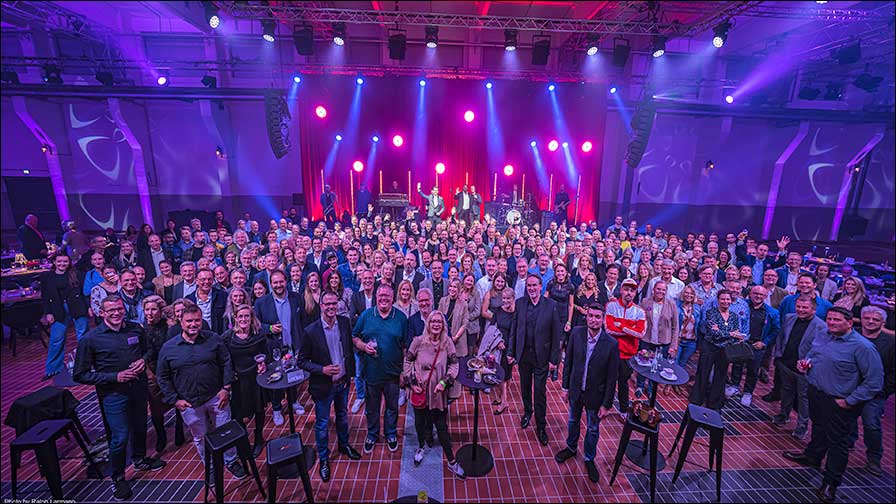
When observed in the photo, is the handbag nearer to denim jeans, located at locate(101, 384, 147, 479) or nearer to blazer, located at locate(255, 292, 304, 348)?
blazer, located at locate(255, 292, 304, 348)

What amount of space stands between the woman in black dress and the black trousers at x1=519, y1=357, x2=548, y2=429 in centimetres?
312

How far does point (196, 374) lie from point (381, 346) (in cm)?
180

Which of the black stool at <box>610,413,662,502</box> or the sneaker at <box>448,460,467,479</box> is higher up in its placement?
the black stool at <box>610,413,662,502</box>

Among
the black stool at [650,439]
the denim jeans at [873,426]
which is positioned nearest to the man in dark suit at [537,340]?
the black stool at [650,439]

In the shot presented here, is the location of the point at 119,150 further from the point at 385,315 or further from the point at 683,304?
the point at 683,304

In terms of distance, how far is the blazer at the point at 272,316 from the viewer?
4688 millimetres

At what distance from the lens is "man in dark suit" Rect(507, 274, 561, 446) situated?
4.38 metres

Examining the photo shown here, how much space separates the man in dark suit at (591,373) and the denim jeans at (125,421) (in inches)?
184

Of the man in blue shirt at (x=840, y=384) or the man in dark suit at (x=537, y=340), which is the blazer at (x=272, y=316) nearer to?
the man in dark suit at (x=537, y=340)

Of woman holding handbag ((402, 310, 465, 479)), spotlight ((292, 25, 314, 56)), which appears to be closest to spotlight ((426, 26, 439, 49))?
spotlight ((292, 25, 314, 56))

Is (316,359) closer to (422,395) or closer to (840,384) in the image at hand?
(422,395)

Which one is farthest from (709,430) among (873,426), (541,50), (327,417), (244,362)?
(541,50)

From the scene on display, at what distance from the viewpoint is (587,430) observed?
3936 mm

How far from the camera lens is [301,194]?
14883 millimetres
